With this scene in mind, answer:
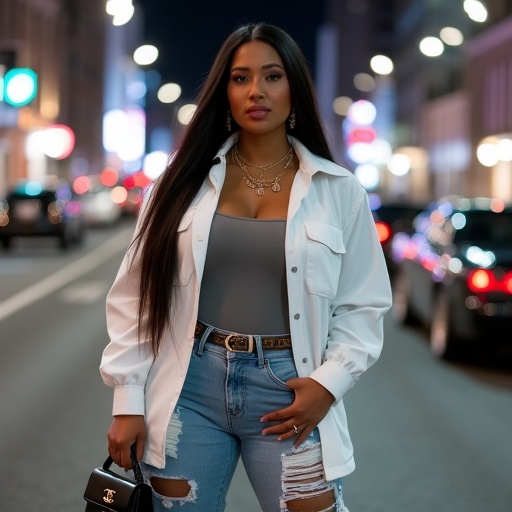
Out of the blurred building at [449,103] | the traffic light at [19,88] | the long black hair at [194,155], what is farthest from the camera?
the blurred building at [449,103]

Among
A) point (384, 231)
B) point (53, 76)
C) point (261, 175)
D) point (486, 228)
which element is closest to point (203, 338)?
point (261, 175)

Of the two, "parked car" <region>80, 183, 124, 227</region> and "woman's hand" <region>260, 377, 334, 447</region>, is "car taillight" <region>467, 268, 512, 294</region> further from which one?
"parked car" <region>80, 183, 124, 227</region>

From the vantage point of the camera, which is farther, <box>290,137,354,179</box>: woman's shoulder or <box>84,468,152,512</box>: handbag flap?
<box>290,137,354,179</box>: woman's shoulder

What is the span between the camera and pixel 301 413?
308cm

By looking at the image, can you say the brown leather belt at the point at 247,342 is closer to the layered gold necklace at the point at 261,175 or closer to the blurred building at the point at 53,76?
the layered gold necklace at the point at 261,175

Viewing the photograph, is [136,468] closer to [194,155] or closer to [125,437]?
[125,437]

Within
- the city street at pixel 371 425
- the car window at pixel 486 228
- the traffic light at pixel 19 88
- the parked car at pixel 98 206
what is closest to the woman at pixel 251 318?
the city street at pixel 371 425

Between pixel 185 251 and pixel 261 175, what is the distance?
1.02 ft

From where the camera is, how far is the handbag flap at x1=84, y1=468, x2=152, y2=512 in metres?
3.05

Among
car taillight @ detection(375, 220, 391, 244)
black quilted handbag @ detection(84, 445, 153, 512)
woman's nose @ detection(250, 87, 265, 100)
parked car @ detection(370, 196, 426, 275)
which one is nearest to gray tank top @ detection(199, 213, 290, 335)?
woman's nose @ detection(250, 87, 265, 100)

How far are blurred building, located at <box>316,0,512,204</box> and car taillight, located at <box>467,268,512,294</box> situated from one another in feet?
13.0

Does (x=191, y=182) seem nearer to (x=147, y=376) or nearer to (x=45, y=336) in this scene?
(x=147, y=376)

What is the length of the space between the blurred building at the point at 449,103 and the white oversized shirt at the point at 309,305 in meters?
0.32

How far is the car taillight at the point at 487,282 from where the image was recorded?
34.2 feet
